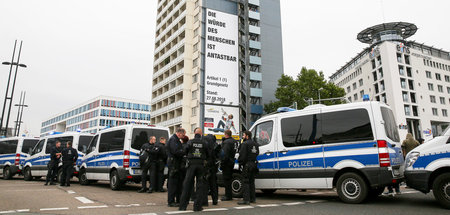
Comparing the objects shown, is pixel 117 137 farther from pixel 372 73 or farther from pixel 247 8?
pixel 372 73

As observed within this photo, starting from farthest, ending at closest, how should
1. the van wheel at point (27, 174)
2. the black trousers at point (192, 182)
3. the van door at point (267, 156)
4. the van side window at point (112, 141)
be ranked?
the van wheel at point (27, 174)
the van side window at point (112, 141)
the van door at point (267, 156)
the black trousers at point (192, 182)

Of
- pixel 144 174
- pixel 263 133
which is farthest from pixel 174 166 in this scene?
pixel 144 174

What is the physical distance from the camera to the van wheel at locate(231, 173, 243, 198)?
905 centimetres

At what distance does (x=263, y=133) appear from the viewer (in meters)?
9.10

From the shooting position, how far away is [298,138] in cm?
830

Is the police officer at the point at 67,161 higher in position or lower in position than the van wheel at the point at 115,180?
higher

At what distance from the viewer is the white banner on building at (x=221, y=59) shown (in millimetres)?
44250

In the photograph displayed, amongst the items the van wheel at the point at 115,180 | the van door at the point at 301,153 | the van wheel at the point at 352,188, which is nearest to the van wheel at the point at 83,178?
the van wheel at the point at 115,180

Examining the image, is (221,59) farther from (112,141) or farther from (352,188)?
(352,188)

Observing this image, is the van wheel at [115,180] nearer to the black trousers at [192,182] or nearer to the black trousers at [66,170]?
the black trousers at [66,170]

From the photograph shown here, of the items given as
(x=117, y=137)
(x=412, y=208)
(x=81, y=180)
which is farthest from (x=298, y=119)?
(x=81, y=180)

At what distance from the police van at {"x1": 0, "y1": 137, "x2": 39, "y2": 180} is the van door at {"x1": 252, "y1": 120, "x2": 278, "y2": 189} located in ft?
45.8

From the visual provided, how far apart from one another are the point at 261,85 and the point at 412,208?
4207cm

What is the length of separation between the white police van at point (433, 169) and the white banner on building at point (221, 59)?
36861 millimetres
